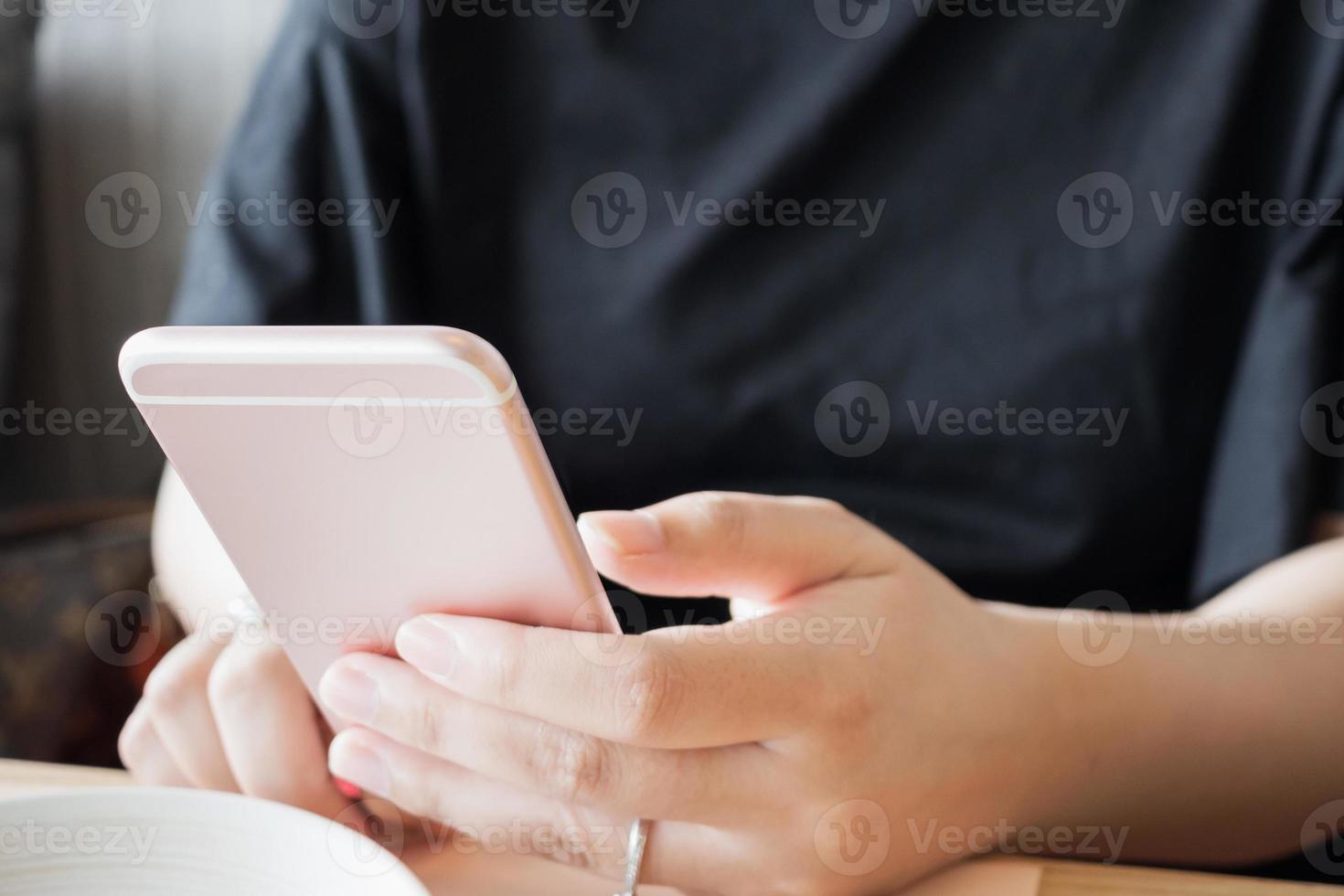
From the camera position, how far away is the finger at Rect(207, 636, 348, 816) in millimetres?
446

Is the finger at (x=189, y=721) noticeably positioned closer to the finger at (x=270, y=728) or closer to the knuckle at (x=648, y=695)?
the finger at (x=270, y=728)

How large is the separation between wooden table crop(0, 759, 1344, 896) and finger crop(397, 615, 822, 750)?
0.22 feet

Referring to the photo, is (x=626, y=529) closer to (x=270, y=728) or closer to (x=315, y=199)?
(x=270, y=728)

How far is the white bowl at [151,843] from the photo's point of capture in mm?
327

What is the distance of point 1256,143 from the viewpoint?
0.71 meters

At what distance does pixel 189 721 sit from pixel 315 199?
0.39 m

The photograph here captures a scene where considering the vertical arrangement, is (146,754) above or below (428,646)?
below

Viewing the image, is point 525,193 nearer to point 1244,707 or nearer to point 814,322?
point 814,322

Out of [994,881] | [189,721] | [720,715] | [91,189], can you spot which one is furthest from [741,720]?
[91,189]

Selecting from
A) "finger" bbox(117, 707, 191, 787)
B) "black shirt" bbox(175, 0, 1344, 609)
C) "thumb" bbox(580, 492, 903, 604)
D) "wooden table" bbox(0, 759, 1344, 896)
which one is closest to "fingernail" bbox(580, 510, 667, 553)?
"thumb" bbox(580, 492, 903, 604)

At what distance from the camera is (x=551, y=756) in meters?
0.39

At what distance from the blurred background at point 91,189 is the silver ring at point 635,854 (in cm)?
87

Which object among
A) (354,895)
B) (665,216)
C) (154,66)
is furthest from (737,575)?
(154,66)

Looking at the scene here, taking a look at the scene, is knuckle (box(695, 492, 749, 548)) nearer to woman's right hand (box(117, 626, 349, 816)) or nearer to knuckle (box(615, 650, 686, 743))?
knuckle (box(615, 650, 686, 743))
